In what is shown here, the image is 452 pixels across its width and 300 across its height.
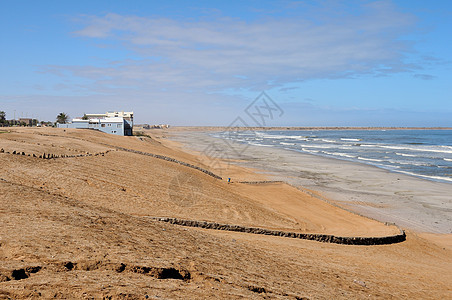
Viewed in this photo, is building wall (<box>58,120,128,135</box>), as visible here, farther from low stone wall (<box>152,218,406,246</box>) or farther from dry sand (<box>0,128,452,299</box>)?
low stone wall (<box>152,218,406,246</box>)

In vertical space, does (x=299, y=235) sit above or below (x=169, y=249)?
below

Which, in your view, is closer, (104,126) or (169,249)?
(169,249)

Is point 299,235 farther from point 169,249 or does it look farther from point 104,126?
point 104,126

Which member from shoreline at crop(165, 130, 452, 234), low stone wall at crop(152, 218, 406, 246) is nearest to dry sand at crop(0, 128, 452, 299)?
low stone wall at crop(152, 218, 406, 246)

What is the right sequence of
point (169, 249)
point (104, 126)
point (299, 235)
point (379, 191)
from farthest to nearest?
point (104, 126), point (379, 191), point (299, 235), point (169, 249)

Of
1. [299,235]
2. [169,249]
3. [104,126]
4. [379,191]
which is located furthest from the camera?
[104,126]

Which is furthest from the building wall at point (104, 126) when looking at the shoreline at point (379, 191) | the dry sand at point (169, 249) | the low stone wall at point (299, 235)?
the low stone wall at point (299, 235)

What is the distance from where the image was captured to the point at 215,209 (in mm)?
16359

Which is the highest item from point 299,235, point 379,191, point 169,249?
point 169,249

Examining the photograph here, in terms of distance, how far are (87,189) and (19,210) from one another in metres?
6.10

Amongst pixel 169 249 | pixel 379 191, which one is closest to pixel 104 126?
pixel 379 191

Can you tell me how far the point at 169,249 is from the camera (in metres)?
8.43

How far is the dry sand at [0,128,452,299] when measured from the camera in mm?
6246

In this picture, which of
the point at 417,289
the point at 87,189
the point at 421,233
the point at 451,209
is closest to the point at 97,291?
the point at 417,289
